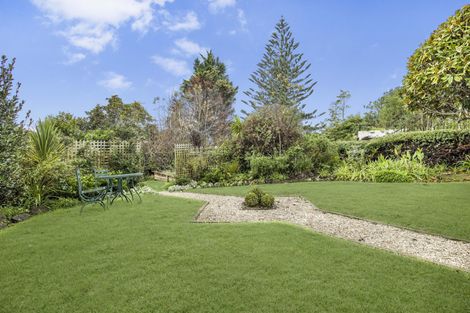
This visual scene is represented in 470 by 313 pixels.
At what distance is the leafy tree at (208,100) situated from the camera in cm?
2041

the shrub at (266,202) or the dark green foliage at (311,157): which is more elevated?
the dark green foliage at (311,157)

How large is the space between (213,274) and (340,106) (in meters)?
28.6

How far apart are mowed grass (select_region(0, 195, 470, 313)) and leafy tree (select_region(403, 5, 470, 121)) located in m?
1.84

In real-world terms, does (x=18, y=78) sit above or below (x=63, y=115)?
below

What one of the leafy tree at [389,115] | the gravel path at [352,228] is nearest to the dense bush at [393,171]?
the gravel path at [352,228]

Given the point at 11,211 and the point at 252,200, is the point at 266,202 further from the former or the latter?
the point at 11,211

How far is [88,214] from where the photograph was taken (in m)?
5.35

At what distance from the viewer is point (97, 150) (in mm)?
11266

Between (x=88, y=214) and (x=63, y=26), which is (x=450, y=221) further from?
(x=63, y=26)

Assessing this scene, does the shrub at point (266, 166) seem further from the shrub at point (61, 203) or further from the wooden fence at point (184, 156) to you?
the shrub at point (61, 203)

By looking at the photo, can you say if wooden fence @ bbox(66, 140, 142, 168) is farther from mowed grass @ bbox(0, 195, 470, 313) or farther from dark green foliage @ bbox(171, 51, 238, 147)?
mowed grass @ bbox(0, 195, 470, 313)

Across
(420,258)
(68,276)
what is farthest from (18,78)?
(420,258)

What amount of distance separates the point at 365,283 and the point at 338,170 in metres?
8.36

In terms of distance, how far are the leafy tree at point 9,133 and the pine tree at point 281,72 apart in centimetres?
1840
